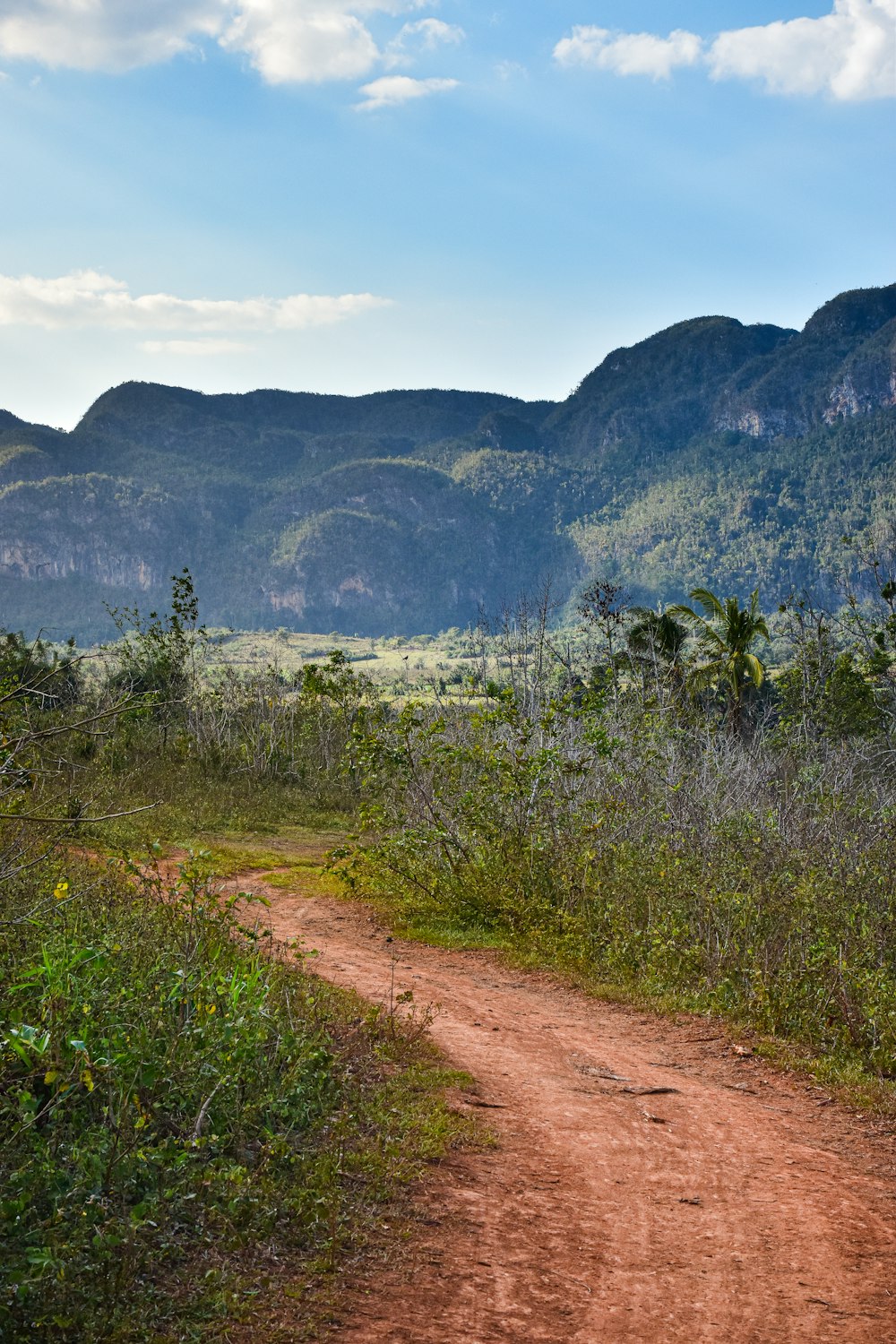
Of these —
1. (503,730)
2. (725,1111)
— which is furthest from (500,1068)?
(503,730)

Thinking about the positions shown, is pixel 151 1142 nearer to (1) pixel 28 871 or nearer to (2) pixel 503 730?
(1) pixel 28 871

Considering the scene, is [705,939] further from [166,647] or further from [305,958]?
[166,647]

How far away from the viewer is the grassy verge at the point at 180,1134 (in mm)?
3377

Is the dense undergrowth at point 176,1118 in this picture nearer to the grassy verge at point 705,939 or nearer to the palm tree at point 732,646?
the grassy verge at point 705,939

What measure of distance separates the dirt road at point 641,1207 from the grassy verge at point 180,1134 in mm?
327

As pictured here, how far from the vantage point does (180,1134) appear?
430 centimetres

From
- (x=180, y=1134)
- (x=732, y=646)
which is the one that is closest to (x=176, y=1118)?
(x=180, y=1134)

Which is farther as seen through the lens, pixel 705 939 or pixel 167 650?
pixel 167 650

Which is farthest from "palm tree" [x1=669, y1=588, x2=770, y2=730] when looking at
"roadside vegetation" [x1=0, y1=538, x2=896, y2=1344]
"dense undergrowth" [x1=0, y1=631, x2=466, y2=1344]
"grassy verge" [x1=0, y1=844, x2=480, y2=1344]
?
"grassy verge" [x1=0, y1=844, x2=480, y2=1344]

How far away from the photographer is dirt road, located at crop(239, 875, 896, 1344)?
3.56m

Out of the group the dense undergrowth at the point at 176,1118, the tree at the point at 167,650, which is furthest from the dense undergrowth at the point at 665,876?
the tree at the point at 167,650

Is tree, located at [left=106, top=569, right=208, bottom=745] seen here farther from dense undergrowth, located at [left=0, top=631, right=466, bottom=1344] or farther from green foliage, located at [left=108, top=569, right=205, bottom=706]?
dense undergrowth, located at [left=0, top=631, right=466, bottom=1344]

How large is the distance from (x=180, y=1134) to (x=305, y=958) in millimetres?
3619

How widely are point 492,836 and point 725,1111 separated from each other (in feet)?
16.4
